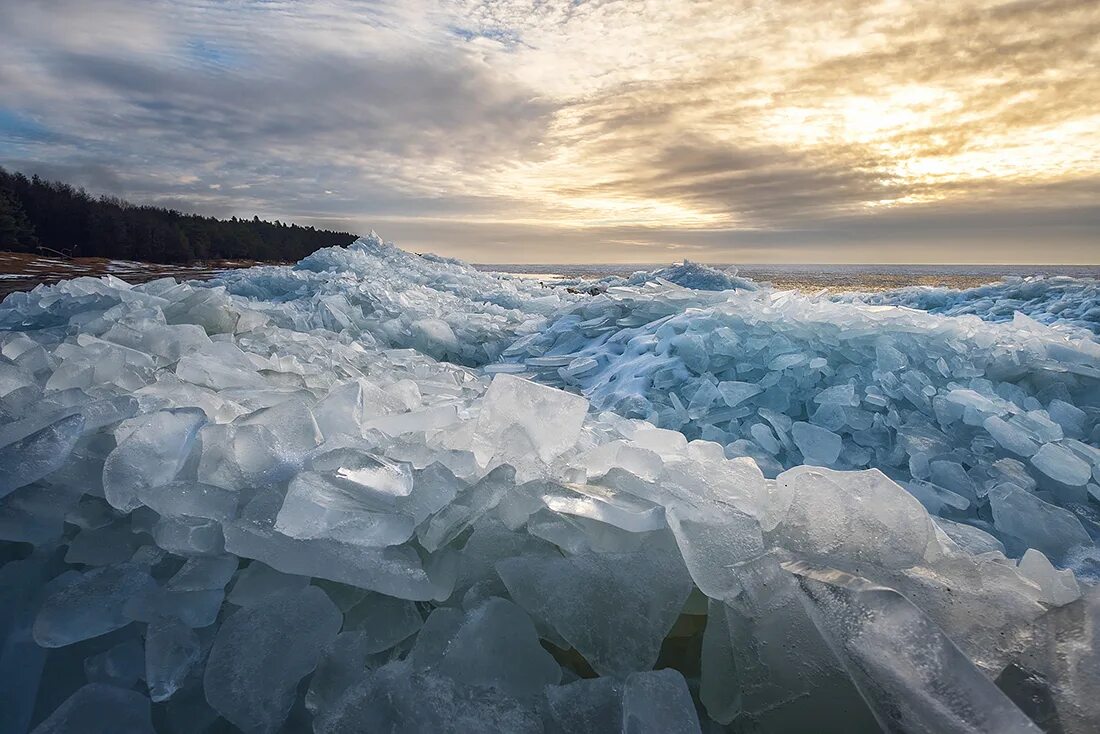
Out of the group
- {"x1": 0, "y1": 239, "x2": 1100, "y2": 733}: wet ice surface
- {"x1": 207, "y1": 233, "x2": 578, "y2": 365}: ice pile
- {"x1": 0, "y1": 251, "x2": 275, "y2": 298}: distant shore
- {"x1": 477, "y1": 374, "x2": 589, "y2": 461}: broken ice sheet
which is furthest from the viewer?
{"x1": 0, "y1": 251, "x2": 275, "y2": 298}: distant shore

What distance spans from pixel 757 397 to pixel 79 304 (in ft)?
16.4

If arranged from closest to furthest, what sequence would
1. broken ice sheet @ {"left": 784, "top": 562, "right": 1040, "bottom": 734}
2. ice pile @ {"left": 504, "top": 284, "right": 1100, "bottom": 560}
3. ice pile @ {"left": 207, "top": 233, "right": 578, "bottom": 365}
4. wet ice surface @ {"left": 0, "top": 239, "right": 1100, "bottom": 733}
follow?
broken ice sheet @ {"left": 784, "top": 562, "right": 1040, "bottom": 734}, wet ice surface @ {"left": 0, "top": 239, "right": 1100, "bottom": 733}, ice pile @ {"left": 504, "top": 284, "right": 1100, "bottom": 560}, ice pile @ {"left": 207, "top": 233, "right": 578, "bottom": 365}

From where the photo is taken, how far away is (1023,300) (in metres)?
9.10

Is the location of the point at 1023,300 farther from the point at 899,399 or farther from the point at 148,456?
the point at 148,456

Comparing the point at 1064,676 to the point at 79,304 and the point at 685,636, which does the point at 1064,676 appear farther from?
the point at 79,304

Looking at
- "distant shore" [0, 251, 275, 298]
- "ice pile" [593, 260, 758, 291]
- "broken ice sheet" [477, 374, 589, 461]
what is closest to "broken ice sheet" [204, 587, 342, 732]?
"broken ice sheet" [477, 374, 589, 461]

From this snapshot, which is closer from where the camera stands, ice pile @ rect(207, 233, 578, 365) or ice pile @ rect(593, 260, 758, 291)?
ice pile @ rect(207, 233, 578, 365)

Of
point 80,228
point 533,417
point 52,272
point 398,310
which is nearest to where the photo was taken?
point 533,417

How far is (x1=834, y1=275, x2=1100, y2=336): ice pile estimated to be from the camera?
749 centimetres

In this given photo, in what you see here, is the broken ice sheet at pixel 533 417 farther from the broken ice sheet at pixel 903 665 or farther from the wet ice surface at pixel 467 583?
the broken ice sheet at pixel 903 665

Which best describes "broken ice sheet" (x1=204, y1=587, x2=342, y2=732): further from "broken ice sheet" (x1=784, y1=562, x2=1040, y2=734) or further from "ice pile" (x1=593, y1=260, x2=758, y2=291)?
"ice pile" (x1=593, y1=260, x2=758, y2=291)

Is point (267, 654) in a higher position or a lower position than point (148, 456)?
lower

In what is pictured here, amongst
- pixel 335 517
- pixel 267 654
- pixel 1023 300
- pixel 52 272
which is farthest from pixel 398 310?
pixel 52 272

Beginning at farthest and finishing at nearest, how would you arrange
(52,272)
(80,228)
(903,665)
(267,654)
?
(80,228)
(52,272)
(267,654)
(903,665)
